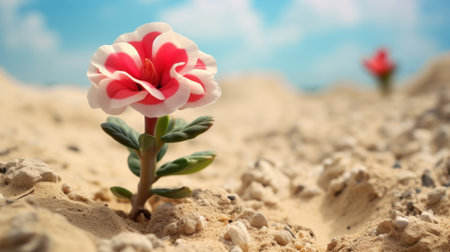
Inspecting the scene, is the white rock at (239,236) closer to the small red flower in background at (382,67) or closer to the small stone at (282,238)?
the small stone at (282,238)

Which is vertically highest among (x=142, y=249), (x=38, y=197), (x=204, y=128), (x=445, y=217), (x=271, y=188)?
(x=271, y=188)

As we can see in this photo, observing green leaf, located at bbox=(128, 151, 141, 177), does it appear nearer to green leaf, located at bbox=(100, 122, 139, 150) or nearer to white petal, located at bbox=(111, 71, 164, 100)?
green leaf, located at bbox=(100, 122, 139, 150)

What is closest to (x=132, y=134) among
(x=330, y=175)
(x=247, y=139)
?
(x=330, y=175)

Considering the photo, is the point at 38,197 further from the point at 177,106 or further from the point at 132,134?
the point at 177,106

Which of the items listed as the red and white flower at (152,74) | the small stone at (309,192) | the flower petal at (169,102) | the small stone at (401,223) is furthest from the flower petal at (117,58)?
the small stone at (309,192)

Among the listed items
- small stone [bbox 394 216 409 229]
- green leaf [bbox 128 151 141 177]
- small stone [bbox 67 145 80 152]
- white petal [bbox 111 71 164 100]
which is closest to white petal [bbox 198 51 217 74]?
white petal [bbox 111 71 164 100]

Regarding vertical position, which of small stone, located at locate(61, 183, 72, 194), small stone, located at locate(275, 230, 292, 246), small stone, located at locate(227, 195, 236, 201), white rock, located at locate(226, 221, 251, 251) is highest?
small stone, located at locate(227, 195, 236, 201)
